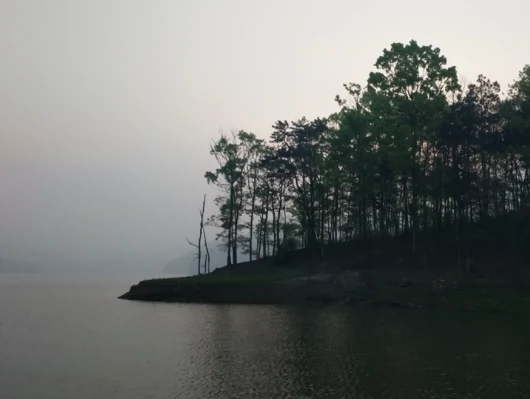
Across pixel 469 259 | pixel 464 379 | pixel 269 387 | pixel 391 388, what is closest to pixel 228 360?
pixel 269 387

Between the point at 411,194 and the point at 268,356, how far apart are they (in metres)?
33.6

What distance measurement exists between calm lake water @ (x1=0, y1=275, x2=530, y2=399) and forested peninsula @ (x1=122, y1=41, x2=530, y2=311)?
7190 millimetres

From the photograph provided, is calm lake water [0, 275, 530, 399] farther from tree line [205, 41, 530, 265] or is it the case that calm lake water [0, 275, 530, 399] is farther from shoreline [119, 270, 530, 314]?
tree line [205, 41, 530, 265]

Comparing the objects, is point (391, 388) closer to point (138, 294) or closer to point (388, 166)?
point (388, 166)

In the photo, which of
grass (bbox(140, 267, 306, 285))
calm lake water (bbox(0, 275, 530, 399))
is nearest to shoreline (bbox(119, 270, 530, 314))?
grass (bbox(140, 267, 306, 285))

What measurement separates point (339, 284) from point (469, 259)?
12.6 m

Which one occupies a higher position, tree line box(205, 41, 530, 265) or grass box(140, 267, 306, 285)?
tree line box(205, 41, 530, 265)

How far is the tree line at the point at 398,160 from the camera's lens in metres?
43.1

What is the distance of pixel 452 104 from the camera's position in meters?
45.4

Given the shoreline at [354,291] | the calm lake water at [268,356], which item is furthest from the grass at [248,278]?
the calm lake water at [268,356]

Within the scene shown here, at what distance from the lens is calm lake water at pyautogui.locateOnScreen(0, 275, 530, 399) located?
17.1 meters

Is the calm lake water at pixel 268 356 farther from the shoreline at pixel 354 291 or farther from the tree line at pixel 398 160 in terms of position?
the tree line at pixel 398 160

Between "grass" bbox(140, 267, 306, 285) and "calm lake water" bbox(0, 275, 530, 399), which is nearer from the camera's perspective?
"calm lake water" bbox(0, 275, 530, 399)

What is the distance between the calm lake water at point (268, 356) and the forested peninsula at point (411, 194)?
7190mm
